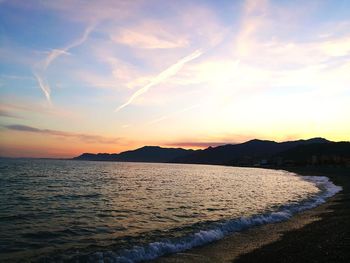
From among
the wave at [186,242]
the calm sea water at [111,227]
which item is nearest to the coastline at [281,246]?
the wave at [186,242]

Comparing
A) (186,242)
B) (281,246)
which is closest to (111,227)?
(186,242)

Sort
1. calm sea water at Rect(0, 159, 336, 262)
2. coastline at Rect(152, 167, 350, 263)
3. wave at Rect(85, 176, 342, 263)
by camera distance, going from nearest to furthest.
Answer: coastline at Rect(152, 167, 350, 263), wave at Rect(85, 176, 342, 263), calm sea water at Rect(0, 159, 336, 262)

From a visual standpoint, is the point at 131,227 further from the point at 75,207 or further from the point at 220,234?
the point at 75,207

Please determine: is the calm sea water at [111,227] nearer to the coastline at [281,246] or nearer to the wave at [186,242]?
the wave at [186,242]

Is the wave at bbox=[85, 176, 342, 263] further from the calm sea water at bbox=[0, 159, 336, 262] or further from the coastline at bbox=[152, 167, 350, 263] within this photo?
the coastline at bbox=[152, 167, 350, 263]

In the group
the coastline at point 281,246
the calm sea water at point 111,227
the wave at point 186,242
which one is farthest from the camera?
the calm sea water at point 111,227

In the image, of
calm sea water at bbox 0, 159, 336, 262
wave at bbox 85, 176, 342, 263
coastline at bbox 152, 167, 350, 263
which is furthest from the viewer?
calm sea water at bbox 0, 159, 336, 262

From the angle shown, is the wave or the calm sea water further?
the calm sea water

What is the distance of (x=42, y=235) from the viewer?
62.4 feet

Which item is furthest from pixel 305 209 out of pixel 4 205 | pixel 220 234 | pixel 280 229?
pixel 4 205

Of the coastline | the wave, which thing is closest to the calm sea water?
the wave

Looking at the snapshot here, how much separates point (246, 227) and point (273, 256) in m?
8.16

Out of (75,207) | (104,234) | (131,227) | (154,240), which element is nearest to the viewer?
(154,240)

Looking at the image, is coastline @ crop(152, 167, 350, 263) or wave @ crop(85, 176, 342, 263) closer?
coastline @ crop(152, 167, 350, 263)
